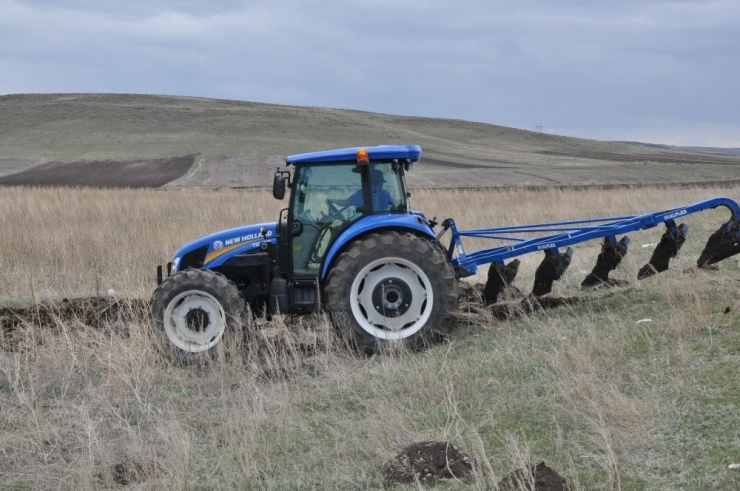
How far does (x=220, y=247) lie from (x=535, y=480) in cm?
520

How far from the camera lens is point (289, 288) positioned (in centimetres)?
872

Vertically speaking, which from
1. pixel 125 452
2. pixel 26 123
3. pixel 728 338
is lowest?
pixel 125 452

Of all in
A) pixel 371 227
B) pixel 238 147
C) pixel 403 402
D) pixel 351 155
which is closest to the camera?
pixel 403 402

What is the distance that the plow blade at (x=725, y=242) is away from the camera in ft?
30.3

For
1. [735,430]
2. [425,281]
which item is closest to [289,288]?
[425,281]

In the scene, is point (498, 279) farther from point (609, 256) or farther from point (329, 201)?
point (329, 201)

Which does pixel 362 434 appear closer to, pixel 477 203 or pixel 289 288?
pixel 289 288

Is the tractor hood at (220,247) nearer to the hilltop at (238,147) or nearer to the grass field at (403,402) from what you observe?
the grass field at (403,402)

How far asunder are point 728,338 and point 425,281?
2.70m

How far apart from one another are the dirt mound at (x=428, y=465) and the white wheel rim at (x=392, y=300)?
310 cm

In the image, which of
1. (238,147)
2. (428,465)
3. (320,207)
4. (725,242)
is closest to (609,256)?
(725,242)

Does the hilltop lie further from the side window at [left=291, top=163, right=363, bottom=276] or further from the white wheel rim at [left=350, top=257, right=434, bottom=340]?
the white wheel rim at [left=350, top=257, right=434, bottom=340]

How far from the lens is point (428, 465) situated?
16.8 ft

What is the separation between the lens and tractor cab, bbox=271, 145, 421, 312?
8672 millimetres
